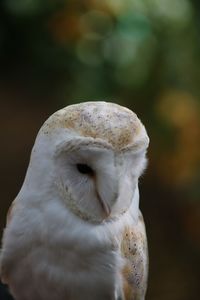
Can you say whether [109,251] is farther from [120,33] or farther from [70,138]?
[120,33]

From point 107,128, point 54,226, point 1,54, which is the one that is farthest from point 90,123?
point 1,54

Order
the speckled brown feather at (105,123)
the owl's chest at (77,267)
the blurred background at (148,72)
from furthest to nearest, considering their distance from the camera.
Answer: the blurred background at (148,72) < the owl's chest at (77,267) < the speckled brown feather at (105,123)

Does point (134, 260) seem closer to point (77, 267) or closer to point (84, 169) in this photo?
point (77, 267)

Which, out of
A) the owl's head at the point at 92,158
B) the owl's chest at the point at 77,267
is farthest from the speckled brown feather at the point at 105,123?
the owl's chest at the point at 77,267

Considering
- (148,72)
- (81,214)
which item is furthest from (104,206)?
(148,72)

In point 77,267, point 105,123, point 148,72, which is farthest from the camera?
point 148,72

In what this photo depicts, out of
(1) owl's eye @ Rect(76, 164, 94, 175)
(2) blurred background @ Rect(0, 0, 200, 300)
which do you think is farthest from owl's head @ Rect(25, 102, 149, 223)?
(2) blurred background @ Rect(0, 0, 200, 300)

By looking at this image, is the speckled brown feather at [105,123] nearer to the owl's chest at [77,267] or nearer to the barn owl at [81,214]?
the barn owl at [81,214]

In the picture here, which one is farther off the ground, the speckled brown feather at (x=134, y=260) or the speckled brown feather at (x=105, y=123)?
the speckled brown feather at (x=105, y=123)
